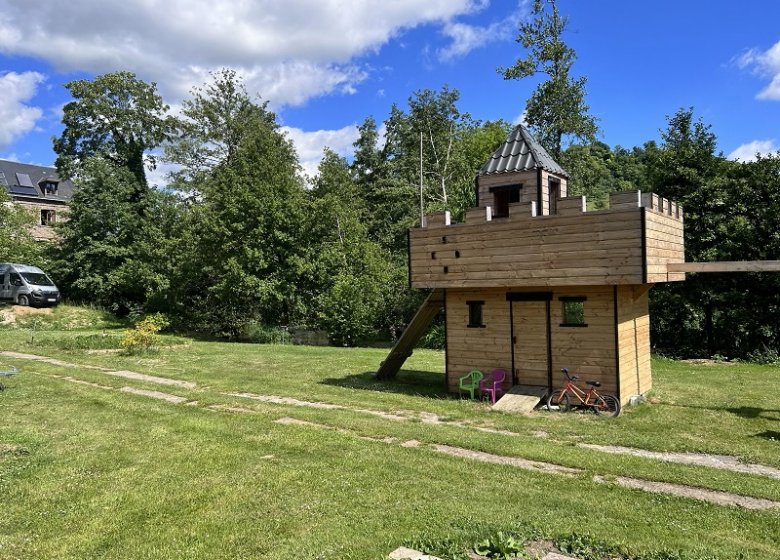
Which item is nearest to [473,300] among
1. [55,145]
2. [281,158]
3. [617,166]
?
[281,158]

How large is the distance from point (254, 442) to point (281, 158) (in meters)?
29.5

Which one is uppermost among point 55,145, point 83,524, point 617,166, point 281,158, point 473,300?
point 617,166

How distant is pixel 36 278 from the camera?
34.2m

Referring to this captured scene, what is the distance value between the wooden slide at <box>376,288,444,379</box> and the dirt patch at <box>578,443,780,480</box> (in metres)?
6.60

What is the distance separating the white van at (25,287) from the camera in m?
33.4

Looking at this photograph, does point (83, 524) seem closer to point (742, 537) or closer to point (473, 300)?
point (742, 537)

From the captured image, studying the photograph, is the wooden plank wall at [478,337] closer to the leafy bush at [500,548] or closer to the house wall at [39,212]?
the leafy bush at [500,548]

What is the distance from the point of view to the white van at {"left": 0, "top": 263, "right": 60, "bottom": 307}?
110 ft

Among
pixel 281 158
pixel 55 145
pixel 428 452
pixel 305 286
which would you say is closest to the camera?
pixel 428 452

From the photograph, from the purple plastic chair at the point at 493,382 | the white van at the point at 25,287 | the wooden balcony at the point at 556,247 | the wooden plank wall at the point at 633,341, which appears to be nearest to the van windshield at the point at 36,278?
the white van at the point at 25,287

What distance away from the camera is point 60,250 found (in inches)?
1583

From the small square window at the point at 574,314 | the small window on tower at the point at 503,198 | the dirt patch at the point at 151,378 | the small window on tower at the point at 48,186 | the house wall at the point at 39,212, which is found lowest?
the dirt patch at the point at 151,378

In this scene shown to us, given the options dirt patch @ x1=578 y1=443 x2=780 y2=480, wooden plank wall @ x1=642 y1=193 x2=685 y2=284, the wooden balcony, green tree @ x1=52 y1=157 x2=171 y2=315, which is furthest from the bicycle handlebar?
green tree @ x1=52 y1=157 x2=171 y2=315

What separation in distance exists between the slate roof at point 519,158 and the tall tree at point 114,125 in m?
34.0
